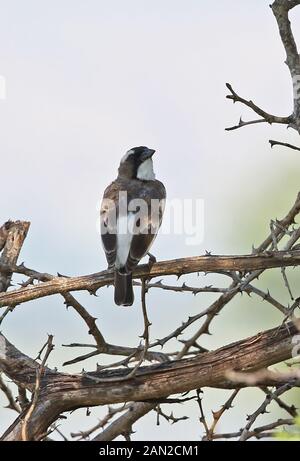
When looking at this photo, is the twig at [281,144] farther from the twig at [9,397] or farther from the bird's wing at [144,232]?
the twig at [9,397]

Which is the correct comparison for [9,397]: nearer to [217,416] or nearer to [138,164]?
[217,416]

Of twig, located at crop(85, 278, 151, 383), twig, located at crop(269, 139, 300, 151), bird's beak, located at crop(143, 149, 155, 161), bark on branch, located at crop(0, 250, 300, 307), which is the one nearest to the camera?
twig, located at crop(85, 278, 151, 383)

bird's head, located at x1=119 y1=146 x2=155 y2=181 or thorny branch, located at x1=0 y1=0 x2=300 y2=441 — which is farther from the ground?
bird's head, located at x1=119 y1=146 x2=155 y2=181

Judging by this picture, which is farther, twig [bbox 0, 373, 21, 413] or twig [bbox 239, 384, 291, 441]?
twig [bbox 0, 373, 21, 413]

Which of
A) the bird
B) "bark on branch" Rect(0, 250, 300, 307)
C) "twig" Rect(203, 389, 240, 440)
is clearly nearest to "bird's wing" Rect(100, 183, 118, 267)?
the bird

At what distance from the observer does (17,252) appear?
6074 mm

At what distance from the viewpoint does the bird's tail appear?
19.1ft

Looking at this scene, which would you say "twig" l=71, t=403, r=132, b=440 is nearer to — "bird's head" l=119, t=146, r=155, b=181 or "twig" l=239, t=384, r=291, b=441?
Result: "twig" l=239, t=384, r=291, b=441

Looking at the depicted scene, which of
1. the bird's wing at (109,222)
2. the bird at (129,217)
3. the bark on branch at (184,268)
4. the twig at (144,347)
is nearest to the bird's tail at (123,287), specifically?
the bird at (129,217)

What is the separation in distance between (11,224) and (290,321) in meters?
2.16

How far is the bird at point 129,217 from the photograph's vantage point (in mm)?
5875

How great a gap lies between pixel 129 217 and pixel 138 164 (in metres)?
1.21
